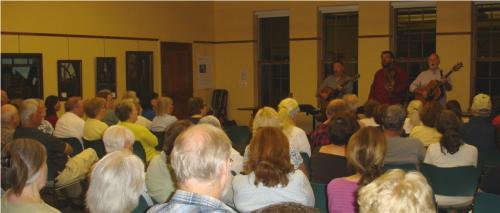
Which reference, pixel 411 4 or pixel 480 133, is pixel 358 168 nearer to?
pixel 480 133

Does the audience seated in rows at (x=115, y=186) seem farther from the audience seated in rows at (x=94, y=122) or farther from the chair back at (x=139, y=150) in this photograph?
the audience seated in rows at (x=94, y=122)

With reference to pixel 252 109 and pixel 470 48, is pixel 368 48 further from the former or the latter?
pixel 252 109

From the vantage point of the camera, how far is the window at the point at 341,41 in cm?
1182

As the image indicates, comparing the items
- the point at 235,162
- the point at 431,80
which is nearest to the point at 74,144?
the point at 235,162

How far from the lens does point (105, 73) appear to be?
1054 centimetres

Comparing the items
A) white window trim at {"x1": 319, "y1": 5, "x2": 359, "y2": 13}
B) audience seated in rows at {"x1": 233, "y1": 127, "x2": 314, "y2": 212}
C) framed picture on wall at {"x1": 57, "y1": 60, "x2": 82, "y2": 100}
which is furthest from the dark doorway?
audience seated in rows at {"x1": 233, "y1": 127, "x2": 314, "y2": 212}

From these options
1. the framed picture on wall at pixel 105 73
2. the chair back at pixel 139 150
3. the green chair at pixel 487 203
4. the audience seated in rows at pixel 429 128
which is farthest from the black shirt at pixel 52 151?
the framed picture on wall at pixel 105 73

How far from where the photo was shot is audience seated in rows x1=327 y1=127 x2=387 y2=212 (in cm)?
340

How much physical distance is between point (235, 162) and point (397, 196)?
8.53ft

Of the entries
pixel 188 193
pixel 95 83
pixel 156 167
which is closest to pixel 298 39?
pixel 95 83

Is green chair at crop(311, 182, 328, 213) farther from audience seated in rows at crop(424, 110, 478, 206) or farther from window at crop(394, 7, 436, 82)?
window at crop(394, 7, 436, 82)

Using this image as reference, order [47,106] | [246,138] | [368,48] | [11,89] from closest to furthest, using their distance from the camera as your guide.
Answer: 1. [246,138]
2. [47,106]
3. [11,89]
4. [368,48]

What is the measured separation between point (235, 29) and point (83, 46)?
12.5 feet

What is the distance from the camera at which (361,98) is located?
11.7 m
